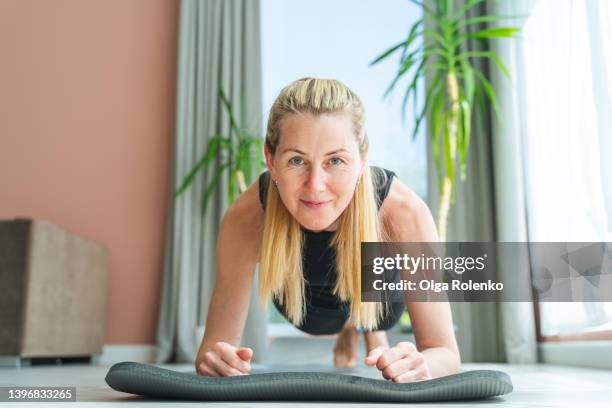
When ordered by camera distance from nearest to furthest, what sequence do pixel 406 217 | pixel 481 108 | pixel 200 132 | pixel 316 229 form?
pixel 316 229, pixel 406 217, pixel 481 108, pixel 200 132

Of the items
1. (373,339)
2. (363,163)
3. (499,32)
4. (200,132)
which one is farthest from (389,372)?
(200,132)

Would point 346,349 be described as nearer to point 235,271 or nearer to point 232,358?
point 235,271

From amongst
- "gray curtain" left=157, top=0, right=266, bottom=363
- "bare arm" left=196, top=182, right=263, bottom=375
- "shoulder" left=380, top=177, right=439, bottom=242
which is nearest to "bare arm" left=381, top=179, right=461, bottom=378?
"shoulder" left=380, top=177, right=439, bottom=242

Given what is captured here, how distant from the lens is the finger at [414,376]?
112cm

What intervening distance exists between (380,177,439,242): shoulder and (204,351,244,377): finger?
56 cm

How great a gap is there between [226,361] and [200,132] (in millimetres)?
2854

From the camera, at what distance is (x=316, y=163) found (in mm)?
1311

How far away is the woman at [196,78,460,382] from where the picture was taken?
4.34ft

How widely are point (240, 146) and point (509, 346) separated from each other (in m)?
1.75

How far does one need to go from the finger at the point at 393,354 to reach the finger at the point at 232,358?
A: 0.24m

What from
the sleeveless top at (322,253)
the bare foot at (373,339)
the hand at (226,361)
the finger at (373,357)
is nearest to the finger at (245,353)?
the hand at (226,361)

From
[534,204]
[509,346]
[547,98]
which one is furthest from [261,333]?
[547,98]

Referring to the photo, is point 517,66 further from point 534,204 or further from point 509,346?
point 509,346

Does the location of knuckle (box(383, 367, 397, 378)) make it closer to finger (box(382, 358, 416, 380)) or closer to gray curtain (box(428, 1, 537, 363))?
finger (box(382, 358, 416, 380))
